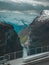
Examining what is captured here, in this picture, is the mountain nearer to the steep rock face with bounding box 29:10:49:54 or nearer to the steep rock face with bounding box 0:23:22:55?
the steep rock face with bounding box 0:23:22:55

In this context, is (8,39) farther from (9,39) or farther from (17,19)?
(17,19)

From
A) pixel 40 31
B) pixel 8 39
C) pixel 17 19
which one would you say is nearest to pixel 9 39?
pixel 8 39

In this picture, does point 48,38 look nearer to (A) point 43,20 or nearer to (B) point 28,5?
(A) point 43,20

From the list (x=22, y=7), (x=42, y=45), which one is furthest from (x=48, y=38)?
(x=22, y=7)

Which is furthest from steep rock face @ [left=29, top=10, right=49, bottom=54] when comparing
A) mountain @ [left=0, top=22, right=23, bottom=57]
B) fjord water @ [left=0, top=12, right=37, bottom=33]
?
mountain @ [left=0, top=22, right=23, bottom=57]

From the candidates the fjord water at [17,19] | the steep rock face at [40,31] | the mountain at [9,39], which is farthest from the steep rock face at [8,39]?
the steep rock face at [40,31]

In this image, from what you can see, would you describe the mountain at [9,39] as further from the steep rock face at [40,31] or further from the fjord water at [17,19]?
the steep rock face at [40,31]
